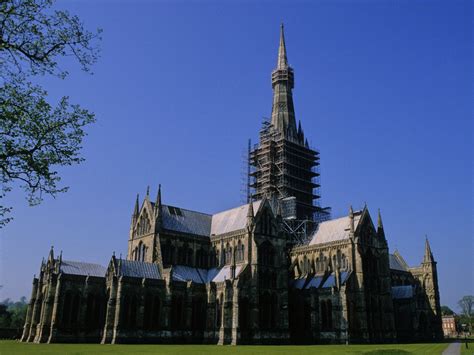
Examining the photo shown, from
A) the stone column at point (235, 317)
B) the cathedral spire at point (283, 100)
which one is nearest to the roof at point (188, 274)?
the stone column at point (235, 317)

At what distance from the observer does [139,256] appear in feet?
231

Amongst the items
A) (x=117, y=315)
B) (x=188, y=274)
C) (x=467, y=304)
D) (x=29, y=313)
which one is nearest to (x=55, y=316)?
(x=117, y=315)

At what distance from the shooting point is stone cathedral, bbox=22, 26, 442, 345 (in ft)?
188

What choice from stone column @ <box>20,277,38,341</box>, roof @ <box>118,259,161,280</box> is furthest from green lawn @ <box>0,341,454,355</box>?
stone column @ <box>20,277,38,341</box>

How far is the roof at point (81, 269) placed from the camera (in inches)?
2330

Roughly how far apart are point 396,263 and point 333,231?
3333 cm

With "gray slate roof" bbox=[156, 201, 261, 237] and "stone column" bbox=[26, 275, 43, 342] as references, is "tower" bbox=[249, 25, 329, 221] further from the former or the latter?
"stone column" bbox=[26, 275, 43, 342]

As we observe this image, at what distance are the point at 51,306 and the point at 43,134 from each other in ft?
142

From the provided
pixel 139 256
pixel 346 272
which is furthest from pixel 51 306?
pixel 346 272

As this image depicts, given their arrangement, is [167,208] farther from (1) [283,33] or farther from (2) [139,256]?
(1) [283,33]

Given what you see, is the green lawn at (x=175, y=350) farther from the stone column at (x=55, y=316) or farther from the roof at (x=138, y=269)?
the roof at (x=138, y=269)

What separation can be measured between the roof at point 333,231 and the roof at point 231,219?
11976 millimetres

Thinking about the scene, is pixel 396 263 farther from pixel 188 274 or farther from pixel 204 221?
pixel 188 274

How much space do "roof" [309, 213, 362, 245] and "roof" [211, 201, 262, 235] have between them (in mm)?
11976
